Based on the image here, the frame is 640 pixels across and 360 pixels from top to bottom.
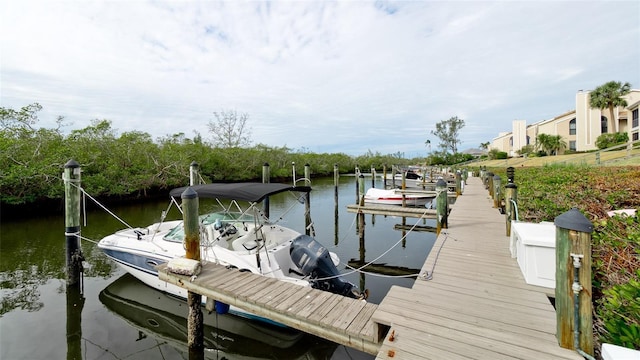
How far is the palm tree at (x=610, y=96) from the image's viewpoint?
31.3 meters

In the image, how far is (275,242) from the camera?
6.20 meters

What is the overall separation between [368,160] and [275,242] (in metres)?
54.8

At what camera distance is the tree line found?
1291 centimetres

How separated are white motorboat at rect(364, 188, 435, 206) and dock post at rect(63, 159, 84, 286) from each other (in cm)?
1202

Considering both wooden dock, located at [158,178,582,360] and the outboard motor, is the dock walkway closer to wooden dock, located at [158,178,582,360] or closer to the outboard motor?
wooden dock, located at [158,178,582,360]

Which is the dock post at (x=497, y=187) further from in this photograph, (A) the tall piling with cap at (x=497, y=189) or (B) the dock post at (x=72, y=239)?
(B) the dock post at (x=72, y=239)

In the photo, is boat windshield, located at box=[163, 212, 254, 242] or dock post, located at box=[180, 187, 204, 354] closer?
dock post, located at box=[180, 187, 204, 354]

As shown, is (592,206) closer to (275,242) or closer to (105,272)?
(275,242)

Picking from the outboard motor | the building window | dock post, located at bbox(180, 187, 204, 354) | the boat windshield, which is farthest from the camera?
the building window

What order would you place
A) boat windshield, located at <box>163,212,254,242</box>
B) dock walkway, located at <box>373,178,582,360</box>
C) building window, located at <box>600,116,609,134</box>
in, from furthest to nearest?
building window, located at <box>600,116,609,134</box>
boat windshield, located at <box>163,212,254,242</box>
dock walkway, located at <box>373,178,582,360</box>

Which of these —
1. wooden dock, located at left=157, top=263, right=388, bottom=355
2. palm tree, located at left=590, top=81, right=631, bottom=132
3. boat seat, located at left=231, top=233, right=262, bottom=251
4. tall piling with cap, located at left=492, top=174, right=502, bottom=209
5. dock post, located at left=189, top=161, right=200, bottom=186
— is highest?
palm tree, located at left=590, top=81, right=631, bottom=132

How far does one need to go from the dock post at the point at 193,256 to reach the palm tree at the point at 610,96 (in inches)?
1686

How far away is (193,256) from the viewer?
474 centimetres

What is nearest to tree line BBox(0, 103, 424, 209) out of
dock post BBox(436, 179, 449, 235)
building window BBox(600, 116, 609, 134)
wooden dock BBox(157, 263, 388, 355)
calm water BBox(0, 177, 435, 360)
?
calm water BBox(0, 177, 435, 360)
